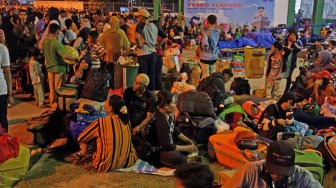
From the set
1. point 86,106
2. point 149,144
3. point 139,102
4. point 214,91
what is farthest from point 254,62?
point 86,106

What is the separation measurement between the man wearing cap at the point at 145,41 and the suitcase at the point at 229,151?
3.15 m

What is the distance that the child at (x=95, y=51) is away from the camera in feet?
24.5

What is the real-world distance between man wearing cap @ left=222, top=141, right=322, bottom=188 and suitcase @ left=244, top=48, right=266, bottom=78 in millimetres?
8170

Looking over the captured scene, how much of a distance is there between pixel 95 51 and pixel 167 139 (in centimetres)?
286

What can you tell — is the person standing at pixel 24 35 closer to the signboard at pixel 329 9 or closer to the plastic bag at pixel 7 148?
the plastic bag at pixel 7 148

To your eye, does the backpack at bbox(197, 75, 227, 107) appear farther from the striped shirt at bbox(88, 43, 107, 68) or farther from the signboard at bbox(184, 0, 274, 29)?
the signboard at bbox(184, 0, 274, 29)

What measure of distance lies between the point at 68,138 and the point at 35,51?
119 inches

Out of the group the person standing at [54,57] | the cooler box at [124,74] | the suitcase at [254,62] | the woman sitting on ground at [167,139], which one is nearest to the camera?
→ the woman sitting on ground at [167,139]

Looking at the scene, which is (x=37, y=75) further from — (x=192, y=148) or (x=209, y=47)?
(x=192, y=148)

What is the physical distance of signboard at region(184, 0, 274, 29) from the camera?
1748 centimetres

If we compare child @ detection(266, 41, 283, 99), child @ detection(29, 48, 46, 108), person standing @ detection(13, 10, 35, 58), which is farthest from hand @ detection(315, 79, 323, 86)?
person standing @ detection(13, 10, 35, 58)

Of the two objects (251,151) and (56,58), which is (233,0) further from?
(251,151)

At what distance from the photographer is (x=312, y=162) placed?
499cm

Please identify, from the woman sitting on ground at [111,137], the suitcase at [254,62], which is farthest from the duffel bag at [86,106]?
the suitcase at [254,62]
